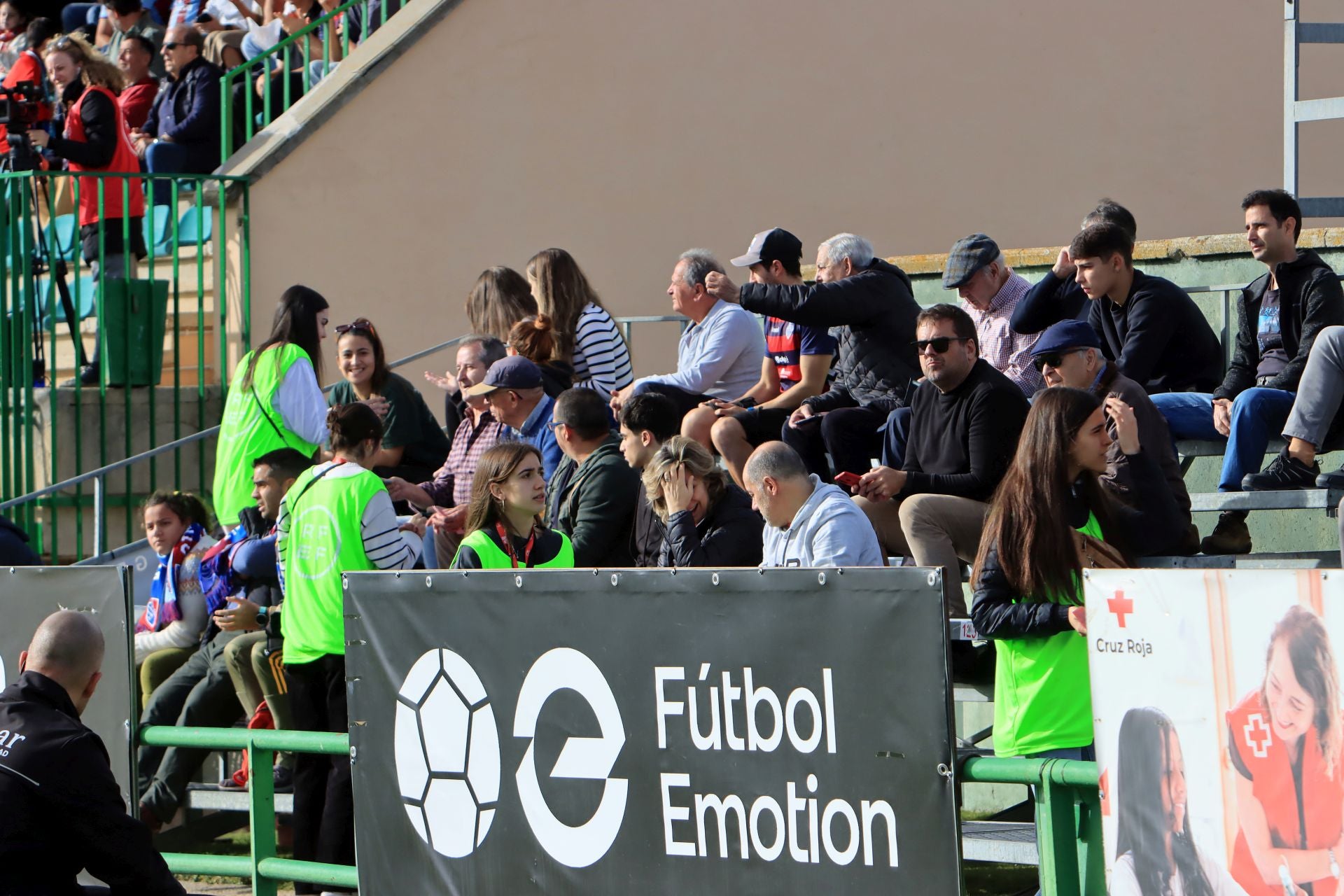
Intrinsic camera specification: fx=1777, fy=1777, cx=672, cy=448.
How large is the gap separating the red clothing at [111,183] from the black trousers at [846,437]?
5.25 metres

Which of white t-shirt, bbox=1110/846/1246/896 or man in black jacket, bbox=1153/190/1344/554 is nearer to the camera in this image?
white t-shirt, bbox=1110/846/1246/896

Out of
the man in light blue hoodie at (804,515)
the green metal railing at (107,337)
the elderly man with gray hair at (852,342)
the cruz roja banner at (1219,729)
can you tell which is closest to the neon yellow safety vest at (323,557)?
the man in light blue hoodie at (804,515)

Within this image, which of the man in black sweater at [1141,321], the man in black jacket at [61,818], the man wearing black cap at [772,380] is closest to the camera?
the man in black jacket at [61,818]

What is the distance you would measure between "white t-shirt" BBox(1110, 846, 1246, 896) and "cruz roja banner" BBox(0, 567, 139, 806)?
3.23 metres

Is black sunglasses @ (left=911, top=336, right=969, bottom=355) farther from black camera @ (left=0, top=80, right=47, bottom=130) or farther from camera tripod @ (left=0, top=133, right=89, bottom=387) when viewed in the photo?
black camera @ (left=0, top=80, right=47, bottom=130)

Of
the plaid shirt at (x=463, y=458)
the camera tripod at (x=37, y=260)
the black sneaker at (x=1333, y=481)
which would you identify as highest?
the camera tripod at (x=37, y=260)

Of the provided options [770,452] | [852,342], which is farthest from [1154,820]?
[852,342]

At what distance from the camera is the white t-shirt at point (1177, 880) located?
3834 mm

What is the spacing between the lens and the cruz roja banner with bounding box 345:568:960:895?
421 centimetres

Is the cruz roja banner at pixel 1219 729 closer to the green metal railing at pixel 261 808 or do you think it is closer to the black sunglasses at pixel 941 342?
the green metal railing at pixel 261 808

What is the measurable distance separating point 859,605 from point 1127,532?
170cm

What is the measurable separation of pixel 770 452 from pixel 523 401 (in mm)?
2071

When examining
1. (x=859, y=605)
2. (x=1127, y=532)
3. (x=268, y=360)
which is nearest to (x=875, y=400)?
(x=1127, y=532)

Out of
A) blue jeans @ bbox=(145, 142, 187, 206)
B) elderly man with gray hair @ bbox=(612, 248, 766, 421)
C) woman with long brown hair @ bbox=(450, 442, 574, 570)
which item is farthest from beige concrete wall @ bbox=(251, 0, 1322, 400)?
woman with long brown hair @ bbox=(450, 442, 574, 570)
